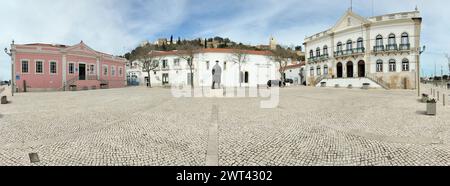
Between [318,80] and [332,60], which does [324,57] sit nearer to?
[332,60]

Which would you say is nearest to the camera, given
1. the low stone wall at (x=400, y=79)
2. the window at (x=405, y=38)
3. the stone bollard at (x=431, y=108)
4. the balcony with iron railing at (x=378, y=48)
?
the stone bollard at (x=431, y=108)

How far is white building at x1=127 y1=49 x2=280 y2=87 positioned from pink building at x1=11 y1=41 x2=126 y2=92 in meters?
11.1

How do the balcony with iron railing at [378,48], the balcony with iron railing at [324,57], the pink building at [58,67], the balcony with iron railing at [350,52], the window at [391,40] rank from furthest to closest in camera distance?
the balcony with iron railing at [324,57] → the balcony with iron railing at [350,52] → the balcony with iron railing at [378,48] → the window at [391,40] → the pink building at [58,67]

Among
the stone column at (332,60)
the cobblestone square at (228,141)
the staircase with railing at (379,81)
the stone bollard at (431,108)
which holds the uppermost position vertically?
the stone column at (332,60)

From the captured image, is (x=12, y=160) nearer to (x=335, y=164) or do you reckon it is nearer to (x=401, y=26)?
(x=335, y=164)

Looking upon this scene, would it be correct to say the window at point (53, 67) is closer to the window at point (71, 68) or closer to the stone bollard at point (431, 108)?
the window at point (71, 68)

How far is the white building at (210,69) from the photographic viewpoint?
45594mm

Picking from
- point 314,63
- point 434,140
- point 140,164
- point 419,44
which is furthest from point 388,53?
point 140,164

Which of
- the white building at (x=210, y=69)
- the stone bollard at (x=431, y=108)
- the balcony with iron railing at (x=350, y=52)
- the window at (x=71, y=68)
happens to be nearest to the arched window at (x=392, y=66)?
the balcony with iron railing at (x=350, y=52)

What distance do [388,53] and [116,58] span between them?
1678 inches

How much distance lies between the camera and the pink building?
88.7 feet

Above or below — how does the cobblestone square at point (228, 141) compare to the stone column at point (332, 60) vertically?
below

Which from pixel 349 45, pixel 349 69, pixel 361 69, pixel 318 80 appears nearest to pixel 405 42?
pixel 361 69

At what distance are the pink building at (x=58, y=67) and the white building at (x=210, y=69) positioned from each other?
36.5 feet
